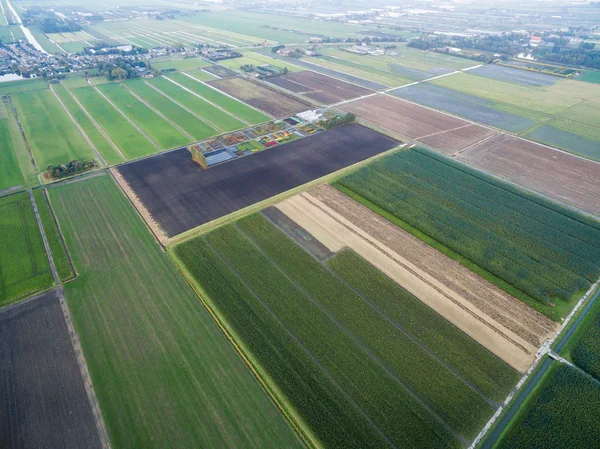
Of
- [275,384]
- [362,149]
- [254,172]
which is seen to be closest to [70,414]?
[275,384]

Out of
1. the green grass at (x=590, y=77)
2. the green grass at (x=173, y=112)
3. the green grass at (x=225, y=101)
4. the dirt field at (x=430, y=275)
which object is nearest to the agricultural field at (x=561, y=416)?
the dirt field at (x=430, y=275)

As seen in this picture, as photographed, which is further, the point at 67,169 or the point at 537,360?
the point at 67,169

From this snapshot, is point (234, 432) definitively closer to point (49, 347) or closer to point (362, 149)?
point (49, 347)

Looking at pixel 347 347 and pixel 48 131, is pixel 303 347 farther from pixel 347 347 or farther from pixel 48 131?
pixel 48 131

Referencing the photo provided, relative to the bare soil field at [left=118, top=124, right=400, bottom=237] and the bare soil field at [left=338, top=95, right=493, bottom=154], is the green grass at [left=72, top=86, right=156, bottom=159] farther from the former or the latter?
the bare soil field at [left=338, top=95, right=493, bottom=154]

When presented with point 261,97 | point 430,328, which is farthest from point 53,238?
point 261,97

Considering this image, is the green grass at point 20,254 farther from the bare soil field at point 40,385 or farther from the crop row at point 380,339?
the crop row at point 380,339
